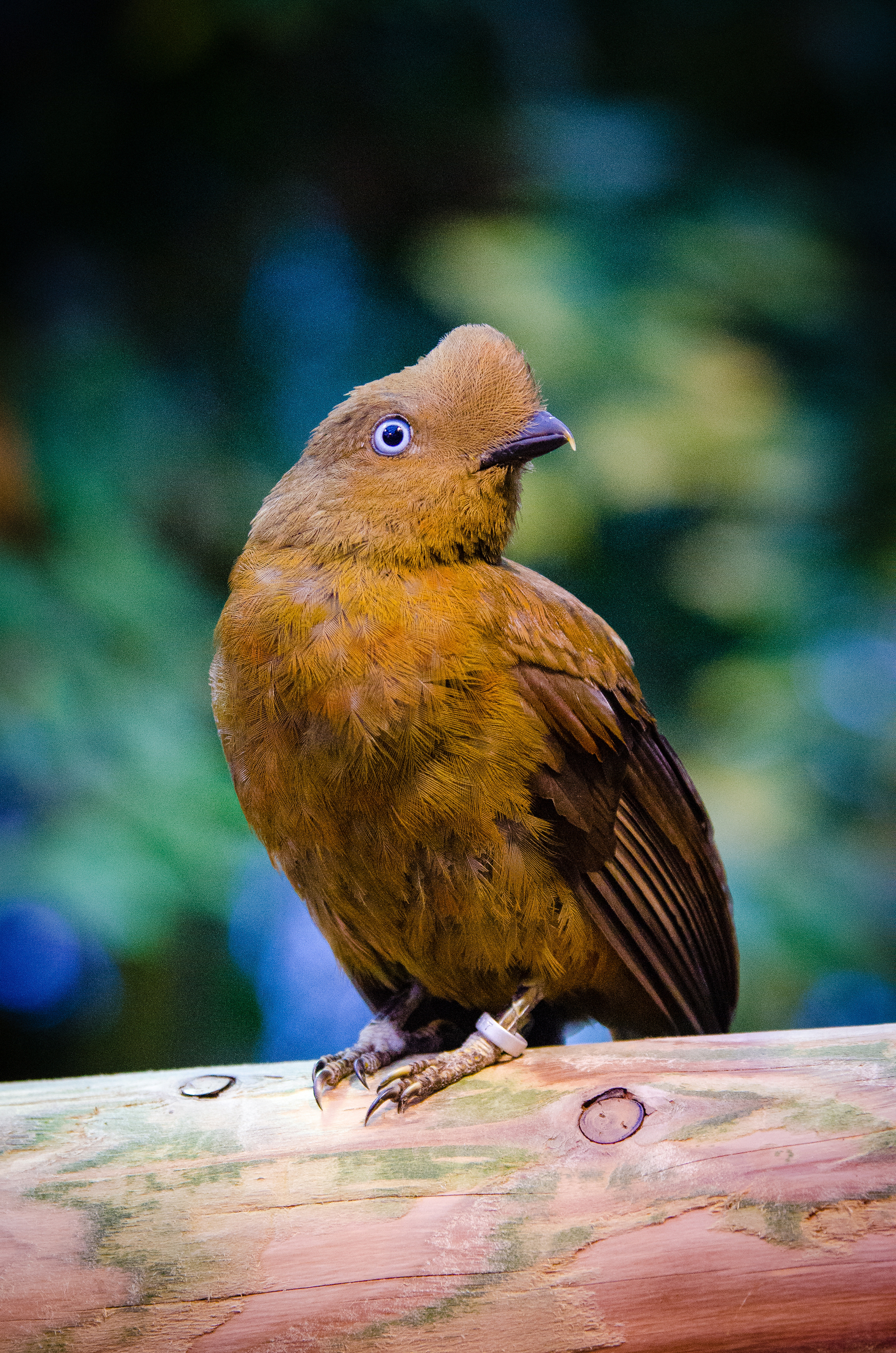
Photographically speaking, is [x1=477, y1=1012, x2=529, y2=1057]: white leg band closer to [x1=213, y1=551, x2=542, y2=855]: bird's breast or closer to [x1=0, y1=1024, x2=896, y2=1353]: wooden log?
[x1=0, y1=1024, x2=896, y2=1353]: wooden log

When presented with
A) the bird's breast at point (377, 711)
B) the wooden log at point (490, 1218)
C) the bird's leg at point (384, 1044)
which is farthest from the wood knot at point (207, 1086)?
the bird's breast at point (377, 711)

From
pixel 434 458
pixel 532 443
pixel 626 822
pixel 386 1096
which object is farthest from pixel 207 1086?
pixel 532 443

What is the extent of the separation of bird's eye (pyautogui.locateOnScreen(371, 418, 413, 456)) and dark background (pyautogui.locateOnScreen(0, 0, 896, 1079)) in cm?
170

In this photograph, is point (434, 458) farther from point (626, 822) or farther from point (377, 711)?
point (626, 822)

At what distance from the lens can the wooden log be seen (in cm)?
179

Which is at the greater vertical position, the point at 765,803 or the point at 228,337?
the point at 228,337

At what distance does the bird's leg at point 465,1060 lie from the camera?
2191 millimetres

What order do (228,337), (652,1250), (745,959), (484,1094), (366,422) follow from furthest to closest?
(228,337) < (745,959) < (366,422) < (484,1094) < (652,1250)

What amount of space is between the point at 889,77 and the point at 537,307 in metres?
2.08

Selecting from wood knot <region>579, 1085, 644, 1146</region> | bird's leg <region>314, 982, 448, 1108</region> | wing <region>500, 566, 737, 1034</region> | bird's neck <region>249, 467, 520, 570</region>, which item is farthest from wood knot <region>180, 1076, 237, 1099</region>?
bird's neck <region>249, 467, 520, 570</region>

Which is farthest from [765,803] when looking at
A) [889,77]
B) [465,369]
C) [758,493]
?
[889,77]

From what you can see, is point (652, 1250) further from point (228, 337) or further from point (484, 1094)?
point (228, 337)

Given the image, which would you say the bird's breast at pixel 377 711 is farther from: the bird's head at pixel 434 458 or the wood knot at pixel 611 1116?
the wood knot at pixel 611 1116

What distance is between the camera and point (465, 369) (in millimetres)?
2492
